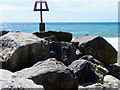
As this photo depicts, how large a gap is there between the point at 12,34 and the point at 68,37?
4.43m

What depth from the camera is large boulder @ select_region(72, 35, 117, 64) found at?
10508 millimetres

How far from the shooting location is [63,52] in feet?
27.5

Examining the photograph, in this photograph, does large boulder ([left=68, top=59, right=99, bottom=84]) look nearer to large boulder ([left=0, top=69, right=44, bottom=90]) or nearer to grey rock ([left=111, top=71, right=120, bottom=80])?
grey rock ([left=111, top=71, right=120, bottom=80])

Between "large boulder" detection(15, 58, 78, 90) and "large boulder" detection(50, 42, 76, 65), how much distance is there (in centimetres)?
217

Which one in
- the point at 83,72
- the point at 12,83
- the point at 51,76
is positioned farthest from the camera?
the point at 83,72

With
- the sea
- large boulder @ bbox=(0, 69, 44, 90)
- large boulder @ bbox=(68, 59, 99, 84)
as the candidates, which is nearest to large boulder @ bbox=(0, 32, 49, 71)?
large boulder @ bbox=(68, 59, 99, 84)

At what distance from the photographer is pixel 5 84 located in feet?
13.1

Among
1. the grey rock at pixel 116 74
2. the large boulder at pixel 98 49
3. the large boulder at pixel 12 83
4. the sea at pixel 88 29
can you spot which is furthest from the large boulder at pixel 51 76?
the sea at pixel 88 29

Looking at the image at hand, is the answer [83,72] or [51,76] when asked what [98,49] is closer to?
[83,72]

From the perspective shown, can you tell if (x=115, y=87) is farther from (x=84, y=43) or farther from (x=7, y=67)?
(x=84, y=43)

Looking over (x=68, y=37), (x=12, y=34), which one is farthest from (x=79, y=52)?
(x=12, y=34)

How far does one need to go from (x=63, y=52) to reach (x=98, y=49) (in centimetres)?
263

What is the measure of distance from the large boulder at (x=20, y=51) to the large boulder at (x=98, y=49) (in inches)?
128

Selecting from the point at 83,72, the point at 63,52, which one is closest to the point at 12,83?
the point at 83,72
